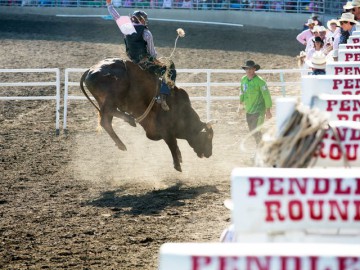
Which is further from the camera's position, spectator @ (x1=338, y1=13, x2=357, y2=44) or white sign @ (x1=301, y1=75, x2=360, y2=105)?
spectator @ (x1=338, y1=13, x2=357, y2=44)

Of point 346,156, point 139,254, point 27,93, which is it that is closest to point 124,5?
point 27,93

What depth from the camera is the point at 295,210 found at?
10.2 ft

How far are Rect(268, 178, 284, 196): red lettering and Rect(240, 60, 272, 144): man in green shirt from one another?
32.0 ft

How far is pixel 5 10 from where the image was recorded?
115 ft

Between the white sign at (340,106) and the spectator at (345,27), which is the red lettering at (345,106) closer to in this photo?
the white sign at (340,106)

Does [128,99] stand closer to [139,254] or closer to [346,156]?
[139,254]

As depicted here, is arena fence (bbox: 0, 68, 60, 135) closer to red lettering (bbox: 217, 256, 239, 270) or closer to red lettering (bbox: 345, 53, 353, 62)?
red lettering (bbox: 345, 53, 353, 62)

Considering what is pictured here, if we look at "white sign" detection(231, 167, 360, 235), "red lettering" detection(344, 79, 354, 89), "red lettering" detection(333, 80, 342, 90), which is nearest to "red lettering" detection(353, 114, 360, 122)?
"red lettering" detection(333, 80, 342, 90)

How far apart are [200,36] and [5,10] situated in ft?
29.7

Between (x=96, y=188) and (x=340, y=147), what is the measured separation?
753 cm

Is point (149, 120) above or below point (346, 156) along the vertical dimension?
below

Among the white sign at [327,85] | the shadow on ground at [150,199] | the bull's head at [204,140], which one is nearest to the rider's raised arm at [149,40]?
the bull's head at [204,140]

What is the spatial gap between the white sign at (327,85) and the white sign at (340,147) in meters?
0.74

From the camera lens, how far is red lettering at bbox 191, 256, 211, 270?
8.11ft
